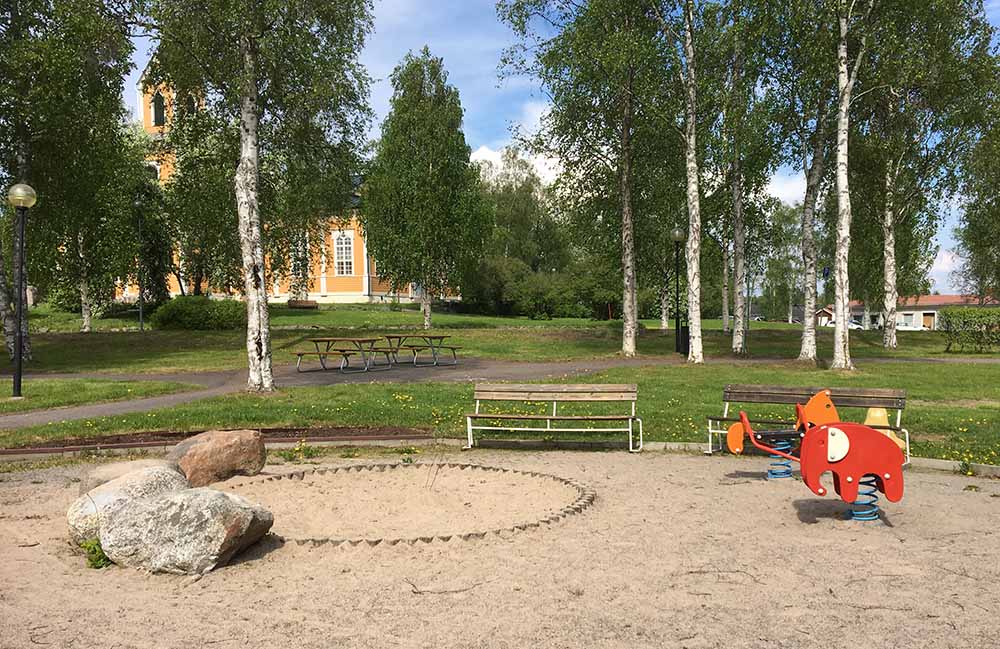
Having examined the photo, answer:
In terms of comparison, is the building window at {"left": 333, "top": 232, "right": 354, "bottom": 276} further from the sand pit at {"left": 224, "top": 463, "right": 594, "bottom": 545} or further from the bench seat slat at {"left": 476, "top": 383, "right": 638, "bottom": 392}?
the sand pit at {"left": 224, "top": 463, "right": 594, "bottom": 545}

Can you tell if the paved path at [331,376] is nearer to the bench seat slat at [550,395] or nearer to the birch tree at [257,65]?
the birch tree at [257,65]

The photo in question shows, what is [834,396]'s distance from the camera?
31.0 feet

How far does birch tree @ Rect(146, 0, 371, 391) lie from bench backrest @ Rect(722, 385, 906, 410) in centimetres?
940

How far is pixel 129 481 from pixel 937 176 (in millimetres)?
32527

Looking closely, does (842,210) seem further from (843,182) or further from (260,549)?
(260,549)

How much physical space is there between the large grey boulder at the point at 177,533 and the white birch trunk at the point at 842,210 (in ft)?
58.7

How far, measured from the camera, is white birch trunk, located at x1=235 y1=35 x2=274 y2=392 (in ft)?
48.4

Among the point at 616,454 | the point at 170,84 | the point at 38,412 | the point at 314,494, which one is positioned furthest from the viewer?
the point at 170,84

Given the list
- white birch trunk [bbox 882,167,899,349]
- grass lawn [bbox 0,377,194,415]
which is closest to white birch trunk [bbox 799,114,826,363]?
white birch trunk [bbox 882,167,899,349]

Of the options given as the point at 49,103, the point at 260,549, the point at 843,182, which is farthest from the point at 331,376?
the point at 843,182

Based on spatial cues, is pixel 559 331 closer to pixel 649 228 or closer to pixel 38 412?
pixel 649 228

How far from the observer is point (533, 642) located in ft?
12.8

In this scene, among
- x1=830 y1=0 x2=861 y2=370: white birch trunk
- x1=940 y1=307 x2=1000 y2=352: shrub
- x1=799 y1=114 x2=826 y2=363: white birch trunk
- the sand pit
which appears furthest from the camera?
x1=940 y1=307 x2=1000 y2=352: shrub

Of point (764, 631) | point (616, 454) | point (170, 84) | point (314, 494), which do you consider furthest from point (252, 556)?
point (170, 84)
